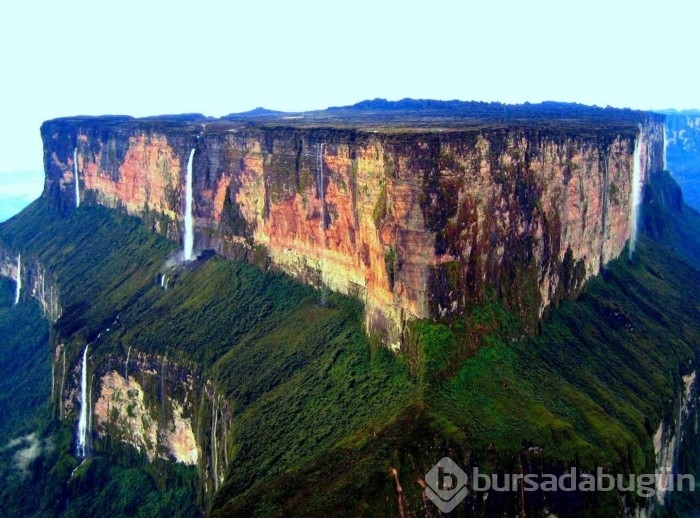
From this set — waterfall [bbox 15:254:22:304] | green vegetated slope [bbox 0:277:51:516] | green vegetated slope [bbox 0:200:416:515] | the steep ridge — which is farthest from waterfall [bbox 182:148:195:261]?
waterfall [bbox 15:254:22:304]

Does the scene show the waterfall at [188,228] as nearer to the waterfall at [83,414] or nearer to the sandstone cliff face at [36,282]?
the waterfall at [83,414]

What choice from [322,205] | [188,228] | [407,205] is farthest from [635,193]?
[407,205]

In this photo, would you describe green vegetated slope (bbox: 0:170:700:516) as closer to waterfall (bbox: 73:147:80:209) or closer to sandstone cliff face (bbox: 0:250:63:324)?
sandstone cliff face (bbox: 0:250:63:324)

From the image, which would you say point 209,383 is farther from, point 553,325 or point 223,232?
point 553,325

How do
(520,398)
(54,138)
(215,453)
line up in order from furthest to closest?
(54,138), (215,453), (520,398)

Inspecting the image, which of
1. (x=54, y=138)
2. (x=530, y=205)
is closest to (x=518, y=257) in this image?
(x=530, y=205)

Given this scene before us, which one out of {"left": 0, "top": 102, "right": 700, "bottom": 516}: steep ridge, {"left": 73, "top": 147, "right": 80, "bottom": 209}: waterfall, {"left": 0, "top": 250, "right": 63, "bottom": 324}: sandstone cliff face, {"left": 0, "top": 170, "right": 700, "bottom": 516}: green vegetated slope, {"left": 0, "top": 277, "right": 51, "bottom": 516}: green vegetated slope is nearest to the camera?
{"left": 0, "top": 170, "right": 700, "bottom": 516}: green vegetated slope
